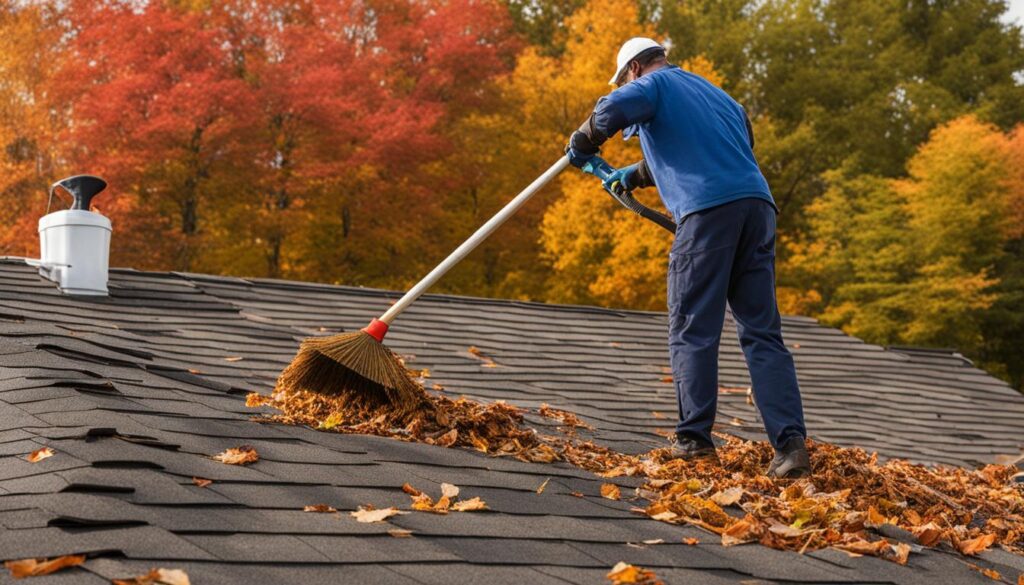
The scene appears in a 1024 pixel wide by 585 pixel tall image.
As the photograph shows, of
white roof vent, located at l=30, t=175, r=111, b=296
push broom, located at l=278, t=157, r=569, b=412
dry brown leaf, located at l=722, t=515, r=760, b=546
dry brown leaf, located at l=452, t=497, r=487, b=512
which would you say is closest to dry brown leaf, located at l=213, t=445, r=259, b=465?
dry brown leaf, located at l=452, t=497, r=487, b=512

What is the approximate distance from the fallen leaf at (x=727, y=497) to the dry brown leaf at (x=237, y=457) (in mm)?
1276

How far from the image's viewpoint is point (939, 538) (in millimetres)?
3098

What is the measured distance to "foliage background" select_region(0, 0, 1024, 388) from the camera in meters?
18.3

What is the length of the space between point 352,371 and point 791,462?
59.6 inches

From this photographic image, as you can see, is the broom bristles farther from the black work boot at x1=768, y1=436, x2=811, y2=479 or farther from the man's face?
the man's face

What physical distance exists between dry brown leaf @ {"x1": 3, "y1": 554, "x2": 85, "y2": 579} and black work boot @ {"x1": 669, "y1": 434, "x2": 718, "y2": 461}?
234 cm

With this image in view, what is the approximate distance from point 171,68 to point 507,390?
14501 mm

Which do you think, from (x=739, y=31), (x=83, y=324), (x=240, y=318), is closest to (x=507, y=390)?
(x=240, y=318)

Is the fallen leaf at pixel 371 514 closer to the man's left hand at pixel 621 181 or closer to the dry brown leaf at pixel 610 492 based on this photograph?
the dry brown leaf at pixel 610 492

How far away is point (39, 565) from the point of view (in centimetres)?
186

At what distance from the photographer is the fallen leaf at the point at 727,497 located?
313 cm

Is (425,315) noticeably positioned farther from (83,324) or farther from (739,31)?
(739,31)

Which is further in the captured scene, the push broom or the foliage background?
the foliage background

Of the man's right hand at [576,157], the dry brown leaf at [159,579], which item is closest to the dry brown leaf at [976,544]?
the man's right hand at [576,157]
